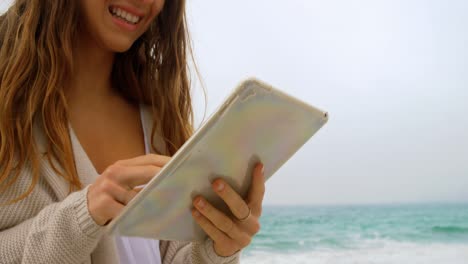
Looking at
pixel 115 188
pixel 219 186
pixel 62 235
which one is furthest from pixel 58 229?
pixel 219 186

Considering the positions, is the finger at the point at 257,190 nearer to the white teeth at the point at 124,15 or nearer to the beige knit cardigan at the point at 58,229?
the beige knit cardigan at the point at 58,229

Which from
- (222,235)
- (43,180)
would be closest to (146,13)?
(43,180)

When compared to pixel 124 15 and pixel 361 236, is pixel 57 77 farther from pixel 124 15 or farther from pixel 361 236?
pixel 361 236

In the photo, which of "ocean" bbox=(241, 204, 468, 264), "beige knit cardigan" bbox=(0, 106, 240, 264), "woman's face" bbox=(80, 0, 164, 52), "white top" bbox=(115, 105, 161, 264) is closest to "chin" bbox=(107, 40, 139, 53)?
"woman's face" bbox=(80, 0, 164, 52)

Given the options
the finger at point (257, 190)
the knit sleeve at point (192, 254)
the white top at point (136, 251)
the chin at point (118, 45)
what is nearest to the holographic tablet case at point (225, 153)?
the finger at point (257, 190)

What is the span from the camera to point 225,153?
59 cm

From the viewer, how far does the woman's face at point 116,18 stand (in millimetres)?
913

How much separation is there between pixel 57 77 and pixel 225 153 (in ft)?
1.47

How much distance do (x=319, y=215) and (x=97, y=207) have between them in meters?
6.34

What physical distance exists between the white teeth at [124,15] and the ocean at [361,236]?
4.01 metres

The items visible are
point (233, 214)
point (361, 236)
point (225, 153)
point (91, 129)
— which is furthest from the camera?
point (361, 236)

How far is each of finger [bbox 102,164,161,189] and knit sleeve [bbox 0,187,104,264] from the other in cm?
5

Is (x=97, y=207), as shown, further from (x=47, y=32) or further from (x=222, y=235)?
(x=47, y=32)

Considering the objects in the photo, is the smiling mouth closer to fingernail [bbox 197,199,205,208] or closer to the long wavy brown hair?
the long wavy brown hair
